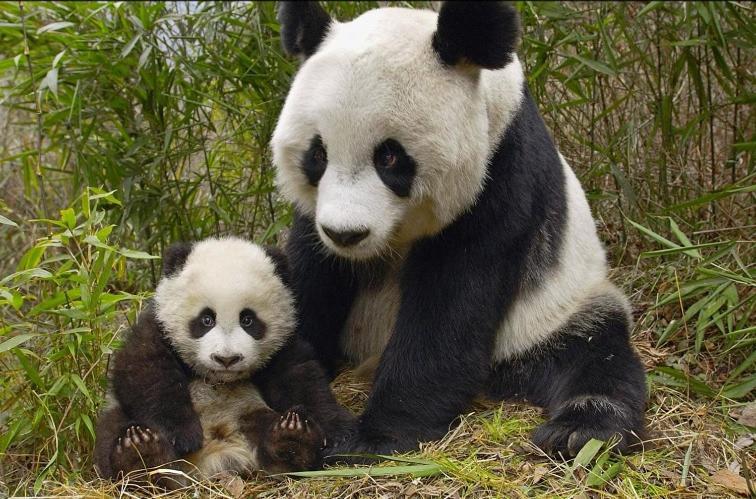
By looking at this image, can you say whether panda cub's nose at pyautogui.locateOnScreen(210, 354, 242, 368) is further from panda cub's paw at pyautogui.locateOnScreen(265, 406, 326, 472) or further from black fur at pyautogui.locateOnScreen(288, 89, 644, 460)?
black fur at pyautogui.locateOnScreen(288, 89, 644, 460)

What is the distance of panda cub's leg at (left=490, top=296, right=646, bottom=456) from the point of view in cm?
287

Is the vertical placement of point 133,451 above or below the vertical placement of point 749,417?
above

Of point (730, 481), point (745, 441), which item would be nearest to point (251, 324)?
point (730, 481)

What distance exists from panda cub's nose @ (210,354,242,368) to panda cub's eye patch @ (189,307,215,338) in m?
0.14

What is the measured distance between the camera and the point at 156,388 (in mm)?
2766

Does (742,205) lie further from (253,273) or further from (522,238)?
(253,273)

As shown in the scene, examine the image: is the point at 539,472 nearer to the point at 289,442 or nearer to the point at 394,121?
the point at 289,442

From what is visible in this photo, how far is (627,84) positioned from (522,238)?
172 cm

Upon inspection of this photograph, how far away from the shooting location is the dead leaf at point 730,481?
2658 millimetres

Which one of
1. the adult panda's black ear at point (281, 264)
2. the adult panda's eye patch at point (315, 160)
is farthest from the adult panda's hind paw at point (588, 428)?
the adult panda's eye patch at point (315, 160)

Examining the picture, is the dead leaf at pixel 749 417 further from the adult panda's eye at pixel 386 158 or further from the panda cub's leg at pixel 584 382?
the adult panda's eye at pixel 386 158

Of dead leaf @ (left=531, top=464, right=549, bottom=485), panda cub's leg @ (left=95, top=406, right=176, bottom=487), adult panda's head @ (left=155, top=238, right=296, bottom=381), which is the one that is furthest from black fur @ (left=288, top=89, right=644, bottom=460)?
panda cub's leg @ (left=95, top=406, right=176, bottom=487)

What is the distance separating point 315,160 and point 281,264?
0.49m

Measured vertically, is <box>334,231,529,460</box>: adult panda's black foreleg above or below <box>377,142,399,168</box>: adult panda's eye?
below
